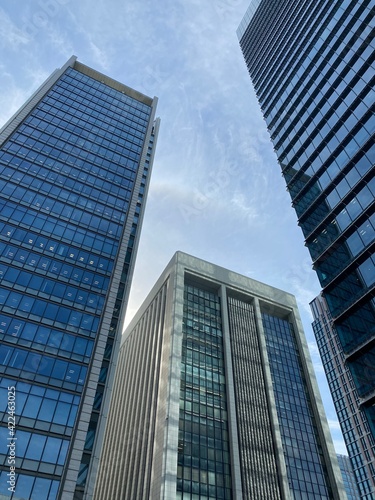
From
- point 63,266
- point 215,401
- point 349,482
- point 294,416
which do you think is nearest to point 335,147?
point 63,266

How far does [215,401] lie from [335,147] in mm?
45302

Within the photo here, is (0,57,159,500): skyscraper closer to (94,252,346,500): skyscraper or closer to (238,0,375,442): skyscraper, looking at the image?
(94,252,346,500): skyscraper

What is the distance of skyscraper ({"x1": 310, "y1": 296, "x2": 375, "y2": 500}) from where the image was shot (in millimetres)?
98125

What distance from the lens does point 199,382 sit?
6819 centimetres

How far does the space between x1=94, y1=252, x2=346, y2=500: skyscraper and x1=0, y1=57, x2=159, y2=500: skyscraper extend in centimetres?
1994

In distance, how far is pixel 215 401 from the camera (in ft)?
220

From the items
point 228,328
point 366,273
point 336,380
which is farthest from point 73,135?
point 336,380

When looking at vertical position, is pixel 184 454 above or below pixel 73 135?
below

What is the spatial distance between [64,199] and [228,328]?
41481 mm

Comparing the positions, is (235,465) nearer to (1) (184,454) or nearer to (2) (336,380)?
(1) (184,454)

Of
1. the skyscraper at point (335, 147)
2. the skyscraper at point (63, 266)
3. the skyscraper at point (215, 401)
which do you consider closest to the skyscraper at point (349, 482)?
the skyscraper at point (215, 401)

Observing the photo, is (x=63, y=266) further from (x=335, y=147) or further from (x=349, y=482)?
(x=349, y=482)

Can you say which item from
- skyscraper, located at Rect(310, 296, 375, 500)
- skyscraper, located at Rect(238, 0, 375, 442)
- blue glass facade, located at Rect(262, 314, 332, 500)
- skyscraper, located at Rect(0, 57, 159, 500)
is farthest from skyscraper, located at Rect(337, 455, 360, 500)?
skyscraper, located at Rect(0, 57, 159, 500)

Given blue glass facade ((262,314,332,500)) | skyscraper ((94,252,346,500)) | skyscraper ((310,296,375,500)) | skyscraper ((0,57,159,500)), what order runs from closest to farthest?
1. skyscraper ((0,57,159,500))
2. skyscraper ((94,252,346,500))
3. blue glass facade ((262,314,332,500))
4. skyscraper ((310,296,375,500))
